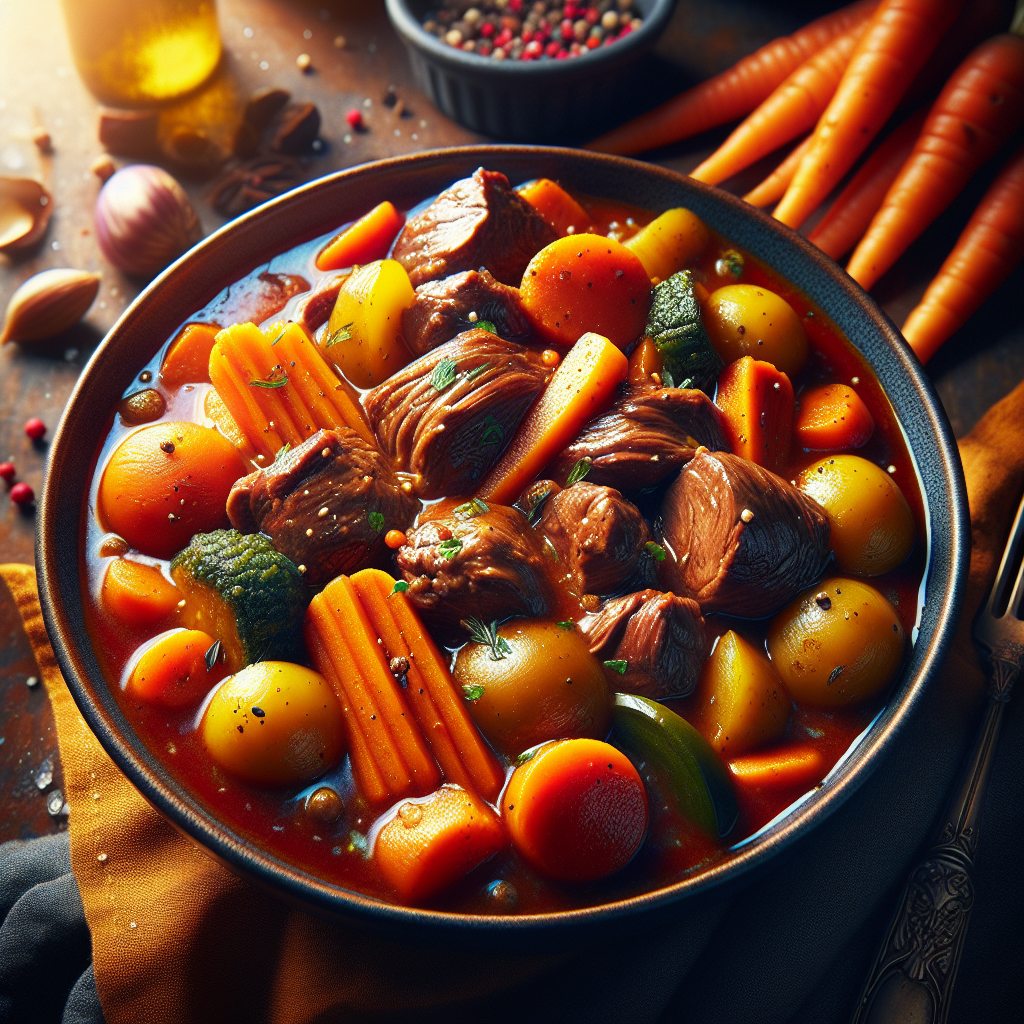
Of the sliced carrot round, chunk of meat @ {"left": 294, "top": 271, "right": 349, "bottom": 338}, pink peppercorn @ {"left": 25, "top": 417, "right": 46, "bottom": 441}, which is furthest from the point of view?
pink peppercorn @ {"left": 25, "top": 417, "right": 46, "bottom": 441}

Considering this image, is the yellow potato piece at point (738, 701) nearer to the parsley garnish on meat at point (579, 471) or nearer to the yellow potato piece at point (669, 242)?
the parsley garnish on meat at point (579, 471)

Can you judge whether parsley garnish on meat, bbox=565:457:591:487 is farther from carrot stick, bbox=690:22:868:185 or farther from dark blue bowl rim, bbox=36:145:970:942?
carrot stick, bbox=690:22:868:185

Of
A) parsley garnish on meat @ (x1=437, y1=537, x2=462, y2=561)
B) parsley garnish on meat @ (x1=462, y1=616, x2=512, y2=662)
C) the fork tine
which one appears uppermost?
parsley garnish on meat @ (x1=437, y1=537, x2=462, y2=561)

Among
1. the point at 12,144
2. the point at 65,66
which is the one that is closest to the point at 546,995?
the point at 12,144

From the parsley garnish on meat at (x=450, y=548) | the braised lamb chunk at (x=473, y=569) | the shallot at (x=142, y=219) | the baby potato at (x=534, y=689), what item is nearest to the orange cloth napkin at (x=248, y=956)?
the baby potato at (x=534, y=689)

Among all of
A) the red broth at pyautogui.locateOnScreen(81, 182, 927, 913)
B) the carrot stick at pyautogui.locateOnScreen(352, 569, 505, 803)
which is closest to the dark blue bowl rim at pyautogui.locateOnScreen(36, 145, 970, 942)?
the red broth at pyautogui.locateOnScreen(81, 182, 927, 913)

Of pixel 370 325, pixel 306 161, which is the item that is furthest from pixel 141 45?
pixel 370 325
